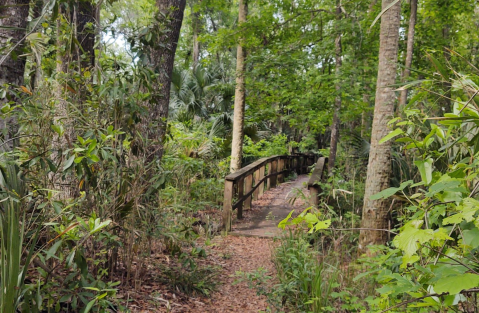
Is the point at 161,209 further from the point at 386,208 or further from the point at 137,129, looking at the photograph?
the point at 386,208

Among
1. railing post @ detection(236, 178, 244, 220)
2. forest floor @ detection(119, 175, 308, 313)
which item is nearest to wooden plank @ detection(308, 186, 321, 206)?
forest floor @ detection(119, 175, 308, 313)

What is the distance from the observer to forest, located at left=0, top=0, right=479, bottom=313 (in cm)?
144

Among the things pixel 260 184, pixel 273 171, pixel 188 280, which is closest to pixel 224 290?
pixel 188 280

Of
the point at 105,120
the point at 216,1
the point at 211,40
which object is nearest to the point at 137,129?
the point at 105,120

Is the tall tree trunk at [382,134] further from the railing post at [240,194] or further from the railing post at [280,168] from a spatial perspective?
the railing post at [280,168]

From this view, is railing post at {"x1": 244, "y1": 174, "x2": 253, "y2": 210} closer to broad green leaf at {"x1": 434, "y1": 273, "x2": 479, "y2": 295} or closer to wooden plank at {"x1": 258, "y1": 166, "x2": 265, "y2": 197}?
wooden plank at {"x1": 258, "y1": 166, "x2": 265, "y2": 197}

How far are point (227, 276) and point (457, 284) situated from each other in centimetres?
386

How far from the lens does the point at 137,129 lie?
3.43m

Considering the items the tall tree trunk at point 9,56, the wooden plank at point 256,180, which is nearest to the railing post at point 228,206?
the wooden plank at point 256,180

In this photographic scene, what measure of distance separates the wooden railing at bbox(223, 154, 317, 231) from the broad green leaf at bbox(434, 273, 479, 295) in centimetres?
544

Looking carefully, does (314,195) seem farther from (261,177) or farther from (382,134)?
(261,177)

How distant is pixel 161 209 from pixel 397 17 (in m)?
3.57

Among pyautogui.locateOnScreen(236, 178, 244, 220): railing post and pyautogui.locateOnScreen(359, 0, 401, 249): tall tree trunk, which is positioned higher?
pyautogui.locateOnScreen(359, 0, 401, 249): tall tree trunk

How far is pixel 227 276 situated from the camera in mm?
4547
